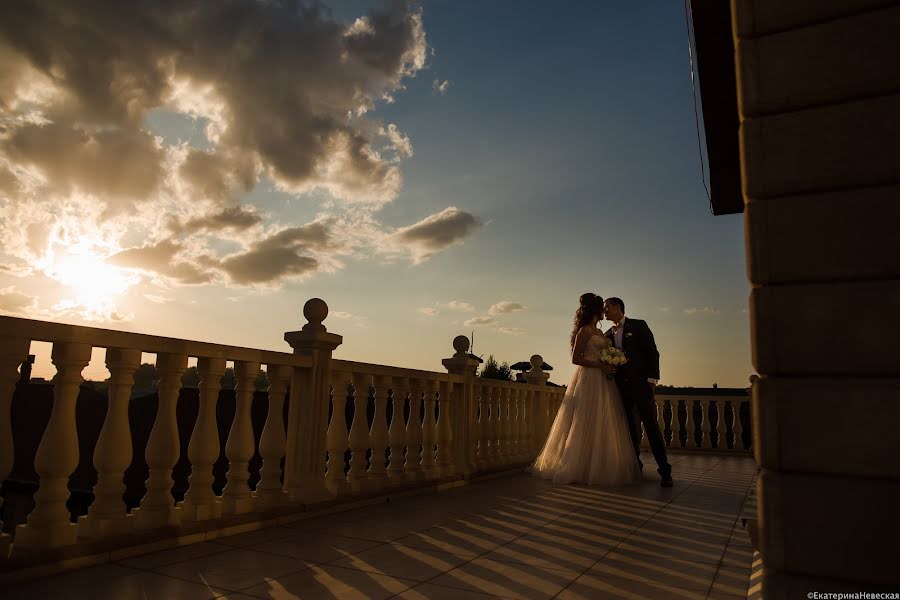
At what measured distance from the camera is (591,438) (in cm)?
688

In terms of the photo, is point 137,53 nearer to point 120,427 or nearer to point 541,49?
point 541,49

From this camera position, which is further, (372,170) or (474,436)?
(372,170)

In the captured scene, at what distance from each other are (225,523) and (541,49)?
6.90 meters

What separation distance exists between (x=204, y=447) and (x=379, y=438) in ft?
6.40

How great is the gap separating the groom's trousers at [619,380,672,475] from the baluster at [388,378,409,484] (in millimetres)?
2864

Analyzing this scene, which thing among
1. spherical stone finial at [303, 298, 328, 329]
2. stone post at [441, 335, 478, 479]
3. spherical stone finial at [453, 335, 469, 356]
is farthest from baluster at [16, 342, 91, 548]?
spherical stone finial at [453, 335, 469, 356]

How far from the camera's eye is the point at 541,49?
25.2ft

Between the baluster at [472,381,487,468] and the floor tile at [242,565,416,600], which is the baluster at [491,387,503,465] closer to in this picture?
the baluster at [472,381,487,468]

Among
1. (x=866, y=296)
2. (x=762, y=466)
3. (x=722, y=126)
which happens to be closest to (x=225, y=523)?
(x=762, y=466)

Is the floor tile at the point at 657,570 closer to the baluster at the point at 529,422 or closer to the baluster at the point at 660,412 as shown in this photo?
the baluster at the point at 529,422

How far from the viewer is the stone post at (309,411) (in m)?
4.45

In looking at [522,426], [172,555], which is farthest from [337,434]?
[522,426]

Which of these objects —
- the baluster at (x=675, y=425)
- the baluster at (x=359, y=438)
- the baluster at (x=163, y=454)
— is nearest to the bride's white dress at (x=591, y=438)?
the baluster at (x=359, y=438)

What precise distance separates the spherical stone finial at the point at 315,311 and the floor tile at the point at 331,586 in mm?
2105
